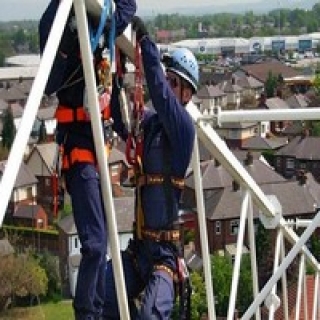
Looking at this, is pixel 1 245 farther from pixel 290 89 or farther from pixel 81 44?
pixel 290 89

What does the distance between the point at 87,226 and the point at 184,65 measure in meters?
0.85

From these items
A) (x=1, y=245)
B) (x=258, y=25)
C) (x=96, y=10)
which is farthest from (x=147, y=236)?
(x=258, y=25)

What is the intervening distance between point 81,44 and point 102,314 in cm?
135

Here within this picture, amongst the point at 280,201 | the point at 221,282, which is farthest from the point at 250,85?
the point at 221,282

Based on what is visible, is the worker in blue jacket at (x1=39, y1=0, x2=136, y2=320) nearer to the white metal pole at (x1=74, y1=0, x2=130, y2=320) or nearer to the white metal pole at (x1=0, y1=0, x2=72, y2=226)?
the white metal pole at (x1=74, y1=0, x2=130, y2=320)

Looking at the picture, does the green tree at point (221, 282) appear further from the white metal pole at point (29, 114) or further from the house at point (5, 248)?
the white metal pole at point (29, 114)

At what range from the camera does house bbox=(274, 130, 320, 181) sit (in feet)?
129

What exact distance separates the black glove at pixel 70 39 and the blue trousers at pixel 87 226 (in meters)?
0.41

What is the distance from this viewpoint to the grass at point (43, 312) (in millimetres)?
24947

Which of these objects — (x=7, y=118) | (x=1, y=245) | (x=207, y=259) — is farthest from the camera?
(x=7, y=118)

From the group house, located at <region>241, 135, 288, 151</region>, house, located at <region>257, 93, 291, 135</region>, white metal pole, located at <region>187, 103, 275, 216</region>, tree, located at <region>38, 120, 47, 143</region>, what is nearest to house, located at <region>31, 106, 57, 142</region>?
tree, located at <region>38, 120, 47, 143</region>

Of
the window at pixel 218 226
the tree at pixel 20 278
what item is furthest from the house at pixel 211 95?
the tree at pixel 20 278

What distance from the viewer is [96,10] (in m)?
2.82

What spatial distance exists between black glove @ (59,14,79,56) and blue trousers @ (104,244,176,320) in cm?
94
